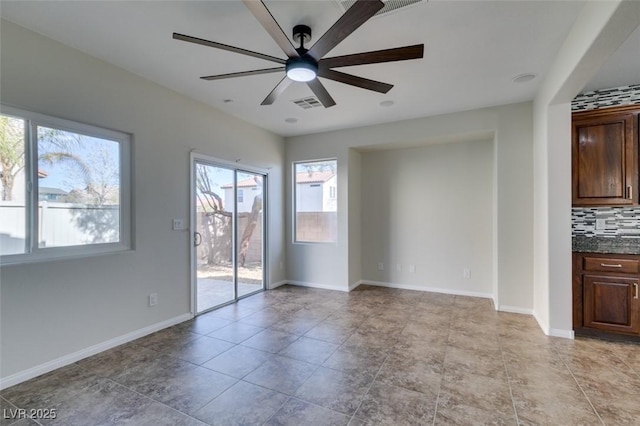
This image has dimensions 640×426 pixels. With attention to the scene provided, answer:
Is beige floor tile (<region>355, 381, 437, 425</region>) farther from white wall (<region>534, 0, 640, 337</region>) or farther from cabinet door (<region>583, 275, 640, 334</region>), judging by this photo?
cabinet door (<region>583, 275, 640, 334</region>)

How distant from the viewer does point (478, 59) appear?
2723 millimetres

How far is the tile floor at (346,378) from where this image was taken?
1.89 meters

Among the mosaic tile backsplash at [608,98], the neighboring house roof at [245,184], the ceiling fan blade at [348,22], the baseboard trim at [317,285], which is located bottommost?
the baseboard trim at [317,285]

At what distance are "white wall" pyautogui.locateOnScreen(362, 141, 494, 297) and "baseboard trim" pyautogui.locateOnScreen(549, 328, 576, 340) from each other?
139 centimetres

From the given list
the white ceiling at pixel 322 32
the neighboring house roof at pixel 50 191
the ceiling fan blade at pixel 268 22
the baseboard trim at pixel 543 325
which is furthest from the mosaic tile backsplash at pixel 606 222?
the neighboring house roof at pixel 50 191

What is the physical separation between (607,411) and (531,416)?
535 mm

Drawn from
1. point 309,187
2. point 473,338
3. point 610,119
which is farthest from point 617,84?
point 309,187

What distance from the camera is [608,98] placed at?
3.15 meters

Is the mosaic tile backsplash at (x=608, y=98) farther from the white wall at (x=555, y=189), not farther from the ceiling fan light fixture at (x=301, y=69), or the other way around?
the ceiling fan light fixture at (x=301, y=69)

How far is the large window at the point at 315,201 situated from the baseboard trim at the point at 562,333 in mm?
3041

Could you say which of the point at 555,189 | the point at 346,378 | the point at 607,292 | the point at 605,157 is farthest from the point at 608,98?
the point at 346,378

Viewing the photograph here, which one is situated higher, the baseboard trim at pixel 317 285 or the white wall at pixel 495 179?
the white wall at pixel 495 179

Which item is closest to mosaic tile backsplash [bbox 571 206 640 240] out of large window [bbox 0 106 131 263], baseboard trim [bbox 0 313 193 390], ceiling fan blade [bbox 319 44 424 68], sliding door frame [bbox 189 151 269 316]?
ceiling fan blade [bbox 319 44 424 68]

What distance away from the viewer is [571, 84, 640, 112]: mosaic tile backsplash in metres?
3.07
